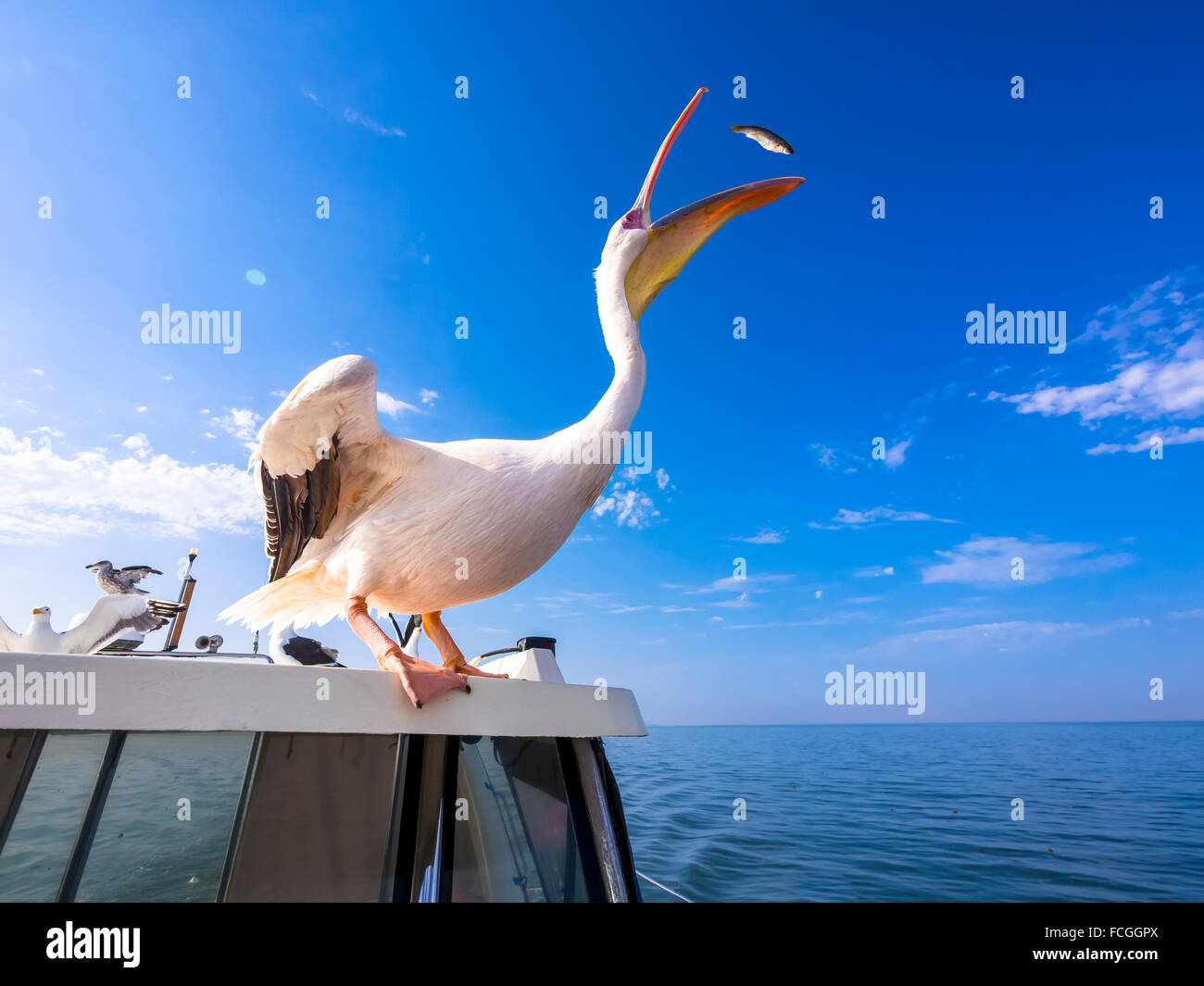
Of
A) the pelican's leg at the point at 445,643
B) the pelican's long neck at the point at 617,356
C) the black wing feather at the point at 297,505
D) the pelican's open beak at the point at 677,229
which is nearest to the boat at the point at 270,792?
the pelican's leg at the point at 445,643

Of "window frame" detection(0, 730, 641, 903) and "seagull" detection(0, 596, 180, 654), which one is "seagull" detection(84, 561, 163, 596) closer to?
"seagull" detection(0, 596, 180, 654)

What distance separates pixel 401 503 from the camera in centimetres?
303

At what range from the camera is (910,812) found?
1381cm

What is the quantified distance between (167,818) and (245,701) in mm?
464

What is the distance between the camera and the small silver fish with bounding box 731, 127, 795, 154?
13.1ft

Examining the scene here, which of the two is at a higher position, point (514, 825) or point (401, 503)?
point (401, 503)

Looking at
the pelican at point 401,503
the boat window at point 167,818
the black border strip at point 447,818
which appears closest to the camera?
the boat window at point 167,818

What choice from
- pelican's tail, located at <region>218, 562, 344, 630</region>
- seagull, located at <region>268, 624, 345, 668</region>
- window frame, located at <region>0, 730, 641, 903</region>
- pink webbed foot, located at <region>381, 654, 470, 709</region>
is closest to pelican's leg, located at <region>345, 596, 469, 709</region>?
pink webbed foot, located at <region>381, 654, 470, 709</region>

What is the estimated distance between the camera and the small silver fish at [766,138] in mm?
3994

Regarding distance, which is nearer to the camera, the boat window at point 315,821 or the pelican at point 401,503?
the boat window at point 315,821

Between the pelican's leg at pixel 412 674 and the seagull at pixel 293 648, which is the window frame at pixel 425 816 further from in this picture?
the seagull at pixel 293 648

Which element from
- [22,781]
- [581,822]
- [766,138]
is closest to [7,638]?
[22,781]

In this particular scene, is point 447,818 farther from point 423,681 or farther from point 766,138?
point 766,138
